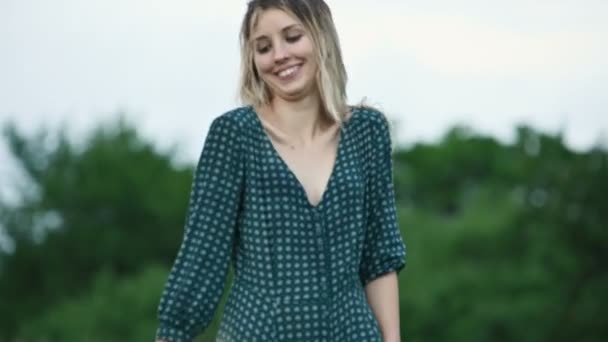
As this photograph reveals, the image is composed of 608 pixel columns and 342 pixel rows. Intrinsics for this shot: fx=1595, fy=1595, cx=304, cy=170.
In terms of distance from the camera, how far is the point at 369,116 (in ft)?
14.7

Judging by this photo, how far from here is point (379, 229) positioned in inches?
175

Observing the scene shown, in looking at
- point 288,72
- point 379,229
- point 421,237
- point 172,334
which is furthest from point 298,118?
point 421,237

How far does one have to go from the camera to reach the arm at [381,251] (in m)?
4.43

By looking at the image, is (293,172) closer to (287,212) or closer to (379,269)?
(287,212)

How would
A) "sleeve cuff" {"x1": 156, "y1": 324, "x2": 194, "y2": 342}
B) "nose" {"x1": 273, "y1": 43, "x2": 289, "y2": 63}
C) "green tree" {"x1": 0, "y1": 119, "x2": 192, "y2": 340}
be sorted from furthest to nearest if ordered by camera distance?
1. "green tree" {"x1": 0, "y1": 119, "x2": 192, "y2": 340}
2. "nose" {"x1": 273, "y1": 43, "x2": 289, "y2": 63}
3. "sleeve cuff" {"x1": 156, "y1": 324, "x2": 194, "y2": 342}

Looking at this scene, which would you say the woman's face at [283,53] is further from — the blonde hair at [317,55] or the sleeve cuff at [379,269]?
the sleeve cuff at [379,269]

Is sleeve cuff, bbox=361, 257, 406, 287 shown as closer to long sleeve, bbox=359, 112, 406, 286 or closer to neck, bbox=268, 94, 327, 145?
long sleeve, bbox=359, 112, 406, 286

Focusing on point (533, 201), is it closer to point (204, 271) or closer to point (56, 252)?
point (56, 252)

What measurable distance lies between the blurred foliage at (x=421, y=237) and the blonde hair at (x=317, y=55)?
40.6 metres

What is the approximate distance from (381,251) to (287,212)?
325 millimetres

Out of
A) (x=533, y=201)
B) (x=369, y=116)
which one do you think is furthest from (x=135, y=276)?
(x=369, y=116)

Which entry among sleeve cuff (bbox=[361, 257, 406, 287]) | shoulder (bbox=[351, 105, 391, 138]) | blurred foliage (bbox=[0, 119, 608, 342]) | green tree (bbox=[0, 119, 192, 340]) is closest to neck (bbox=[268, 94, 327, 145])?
shoulder (bbox=[351, 105, 391, 138])

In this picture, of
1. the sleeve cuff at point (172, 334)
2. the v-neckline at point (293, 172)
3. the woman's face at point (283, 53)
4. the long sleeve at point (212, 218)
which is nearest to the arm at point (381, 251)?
the v-neckline at point (293, 172)

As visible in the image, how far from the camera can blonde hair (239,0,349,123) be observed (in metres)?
4.34
